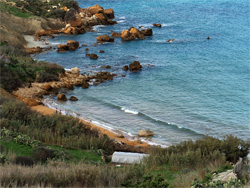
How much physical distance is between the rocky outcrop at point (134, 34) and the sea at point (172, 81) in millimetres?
1126

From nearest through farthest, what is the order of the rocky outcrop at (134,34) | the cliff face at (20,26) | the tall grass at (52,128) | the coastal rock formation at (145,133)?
the tall grass at (52,128) → the coastal rock formation at (145,133) → the cliff face at (20,26) → the rocky outcrop at (134,34)

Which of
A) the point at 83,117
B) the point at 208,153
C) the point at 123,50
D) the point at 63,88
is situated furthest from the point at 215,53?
the point at 208,153

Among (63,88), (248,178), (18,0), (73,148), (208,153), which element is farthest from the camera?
(18,0)

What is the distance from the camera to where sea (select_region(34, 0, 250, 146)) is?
23.3 meters

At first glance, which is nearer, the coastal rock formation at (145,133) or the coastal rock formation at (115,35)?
the coastal rock formation at (145,133)

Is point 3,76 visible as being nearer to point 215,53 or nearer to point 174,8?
point 215,53

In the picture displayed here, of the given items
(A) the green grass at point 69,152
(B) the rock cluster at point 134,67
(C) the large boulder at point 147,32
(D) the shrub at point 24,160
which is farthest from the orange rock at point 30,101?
(C) the large boulder at point 147,32

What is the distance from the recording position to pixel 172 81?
107 feet

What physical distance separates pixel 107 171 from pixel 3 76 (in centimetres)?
1948

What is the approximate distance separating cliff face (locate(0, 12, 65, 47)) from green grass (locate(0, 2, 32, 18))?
2012 mm

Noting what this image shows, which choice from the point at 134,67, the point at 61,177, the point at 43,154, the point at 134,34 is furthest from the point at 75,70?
the point at 61,177

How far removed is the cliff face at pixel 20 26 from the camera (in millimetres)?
40938

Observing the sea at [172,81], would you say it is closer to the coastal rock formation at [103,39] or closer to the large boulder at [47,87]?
the coastal rock formation at [103,39]

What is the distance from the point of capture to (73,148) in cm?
1395
